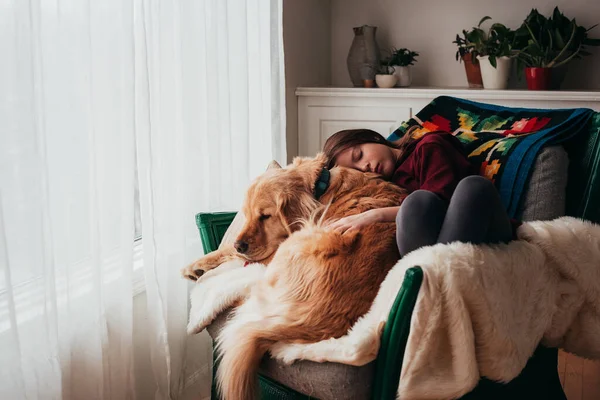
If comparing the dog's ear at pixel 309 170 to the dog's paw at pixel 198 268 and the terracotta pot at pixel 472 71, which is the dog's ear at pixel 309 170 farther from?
the terracotta pot at pixel 472 71

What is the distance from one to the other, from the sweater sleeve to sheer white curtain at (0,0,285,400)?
756 mm

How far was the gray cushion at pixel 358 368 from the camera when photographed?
139 cm

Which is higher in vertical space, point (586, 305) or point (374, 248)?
point (374, 248)

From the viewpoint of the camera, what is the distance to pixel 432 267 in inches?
53.6

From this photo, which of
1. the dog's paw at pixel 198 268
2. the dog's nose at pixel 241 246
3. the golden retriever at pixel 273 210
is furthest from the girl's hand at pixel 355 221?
the dog's paw at pixel 198 268

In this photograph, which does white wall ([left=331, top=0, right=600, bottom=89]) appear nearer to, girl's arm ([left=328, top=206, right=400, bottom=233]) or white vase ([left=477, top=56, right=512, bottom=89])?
white vase ([left=477, top=56, right=512, bottom=89])

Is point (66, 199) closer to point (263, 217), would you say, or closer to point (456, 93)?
point (263, 217)

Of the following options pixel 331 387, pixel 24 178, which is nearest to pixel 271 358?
pixel 331 387

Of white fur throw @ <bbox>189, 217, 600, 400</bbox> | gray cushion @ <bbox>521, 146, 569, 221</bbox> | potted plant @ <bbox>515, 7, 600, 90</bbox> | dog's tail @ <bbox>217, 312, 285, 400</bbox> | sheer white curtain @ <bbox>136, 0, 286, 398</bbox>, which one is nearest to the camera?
white fur throw @ <bbox>189, 217, 600, 400</bbox>

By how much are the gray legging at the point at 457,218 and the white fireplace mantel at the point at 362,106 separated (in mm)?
1344

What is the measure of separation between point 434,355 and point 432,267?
0.18m

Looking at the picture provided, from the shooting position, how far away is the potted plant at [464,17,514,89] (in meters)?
2.78

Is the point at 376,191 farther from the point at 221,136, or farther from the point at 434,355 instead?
the point at 221,136

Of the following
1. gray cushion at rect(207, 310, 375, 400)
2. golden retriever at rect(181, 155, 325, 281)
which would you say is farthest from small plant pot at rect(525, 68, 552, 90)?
gray cushion at rect(207, 310, 375, 400)
